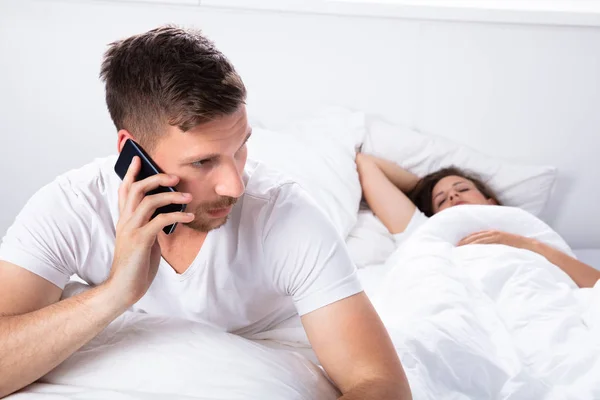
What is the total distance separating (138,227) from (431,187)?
133cm

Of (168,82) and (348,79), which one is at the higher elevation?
(168,82)

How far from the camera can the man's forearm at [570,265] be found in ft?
5.92

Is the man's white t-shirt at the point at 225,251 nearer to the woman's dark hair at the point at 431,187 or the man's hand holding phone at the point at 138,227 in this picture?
the man's hand holding phone at the point at 138,227

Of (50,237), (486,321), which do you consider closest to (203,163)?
(50,237)

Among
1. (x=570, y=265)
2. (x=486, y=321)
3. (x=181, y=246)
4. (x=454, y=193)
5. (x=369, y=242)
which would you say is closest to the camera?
(x=181, y=246)

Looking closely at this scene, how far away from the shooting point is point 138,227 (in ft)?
3.71

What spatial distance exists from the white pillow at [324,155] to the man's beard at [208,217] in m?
0.84

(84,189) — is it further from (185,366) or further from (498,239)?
(498,239)

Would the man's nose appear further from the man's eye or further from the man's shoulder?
the man's shoulder

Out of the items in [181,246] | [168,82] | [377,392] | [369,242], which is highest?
[168,82]

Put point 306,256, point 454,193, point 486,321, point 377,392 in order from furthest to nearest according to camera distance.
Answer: point 454,193 < point 486,321 < point 306,256 < point 377,392

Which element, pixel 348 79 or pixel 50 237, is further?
pixel 348 79

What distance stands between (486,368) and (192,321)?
0.55m

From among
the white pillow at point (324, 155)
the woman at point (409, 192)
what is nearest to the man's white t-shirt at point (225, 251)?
the white pillow at point (324, 155)
